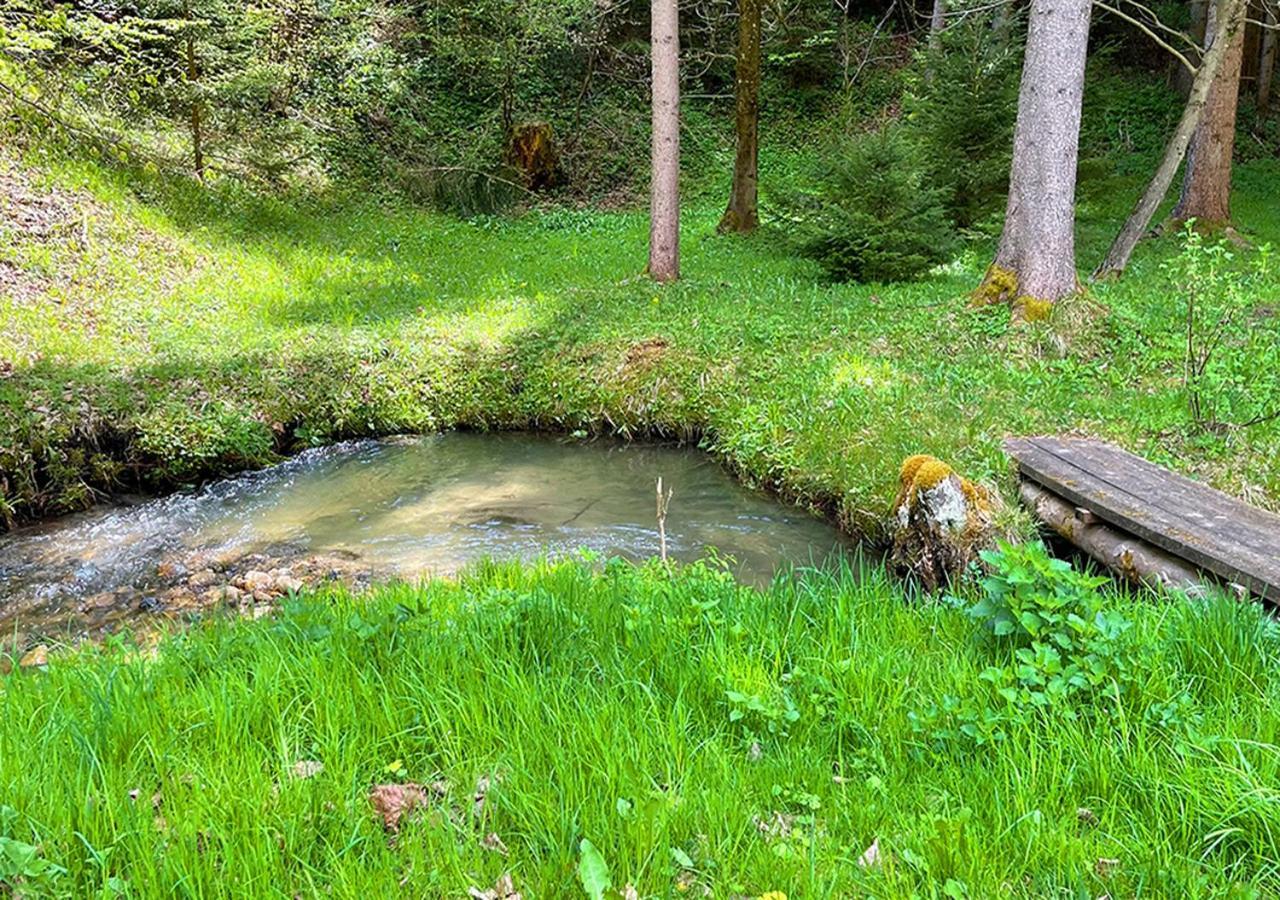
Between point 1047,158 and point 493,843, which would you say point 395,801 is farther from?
point 1047,158

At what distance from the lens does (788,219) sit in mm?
12844

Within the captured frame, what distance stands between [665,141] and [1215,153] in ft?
29.3

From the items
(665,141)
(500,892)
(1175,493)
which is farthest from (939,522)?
(665,141)

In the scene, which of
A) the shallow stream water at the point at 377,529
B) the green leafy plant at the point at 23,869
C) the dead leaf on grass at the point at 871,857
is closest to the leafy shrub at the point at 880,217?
the shallow stream water at the point at 377,529

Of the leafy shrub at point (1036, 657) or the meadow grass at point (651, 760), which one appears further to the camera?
the leafy shrub at point (1036, 657)

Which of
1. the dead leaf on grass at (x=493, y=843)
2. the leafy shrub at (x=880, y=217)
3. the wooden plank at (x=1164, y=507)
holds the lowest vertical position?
the dead leaf on grass at (x=493, y=843)

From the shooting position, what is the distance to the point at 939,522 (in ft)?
16.1

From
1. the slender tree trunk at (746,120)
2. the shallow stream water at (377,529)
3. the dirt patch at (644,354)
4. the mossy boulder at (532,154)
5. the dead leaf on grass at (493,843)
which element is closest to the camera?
the dead leaf on grass at (493,843)

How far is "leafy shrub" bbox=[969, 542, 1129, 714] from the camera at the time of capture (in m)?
2.49

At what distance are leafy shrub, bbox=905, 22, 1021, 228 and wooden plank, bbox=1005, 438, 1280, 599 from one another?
24.7 feet

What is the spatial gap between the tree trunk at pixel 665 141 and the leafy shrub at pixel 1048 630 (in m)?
9.26

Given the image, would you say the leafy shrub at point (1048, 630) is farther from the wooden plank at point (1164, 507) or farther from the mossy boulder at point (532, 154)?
the mossy boulder at point (532, 154)

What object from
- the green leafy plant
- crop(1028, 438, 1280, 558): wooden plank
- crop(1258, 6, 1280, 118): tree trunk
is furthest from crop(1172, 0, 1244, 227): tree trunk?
the green leafy plant

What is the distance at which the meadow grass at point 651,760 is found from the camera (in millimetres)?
1941
